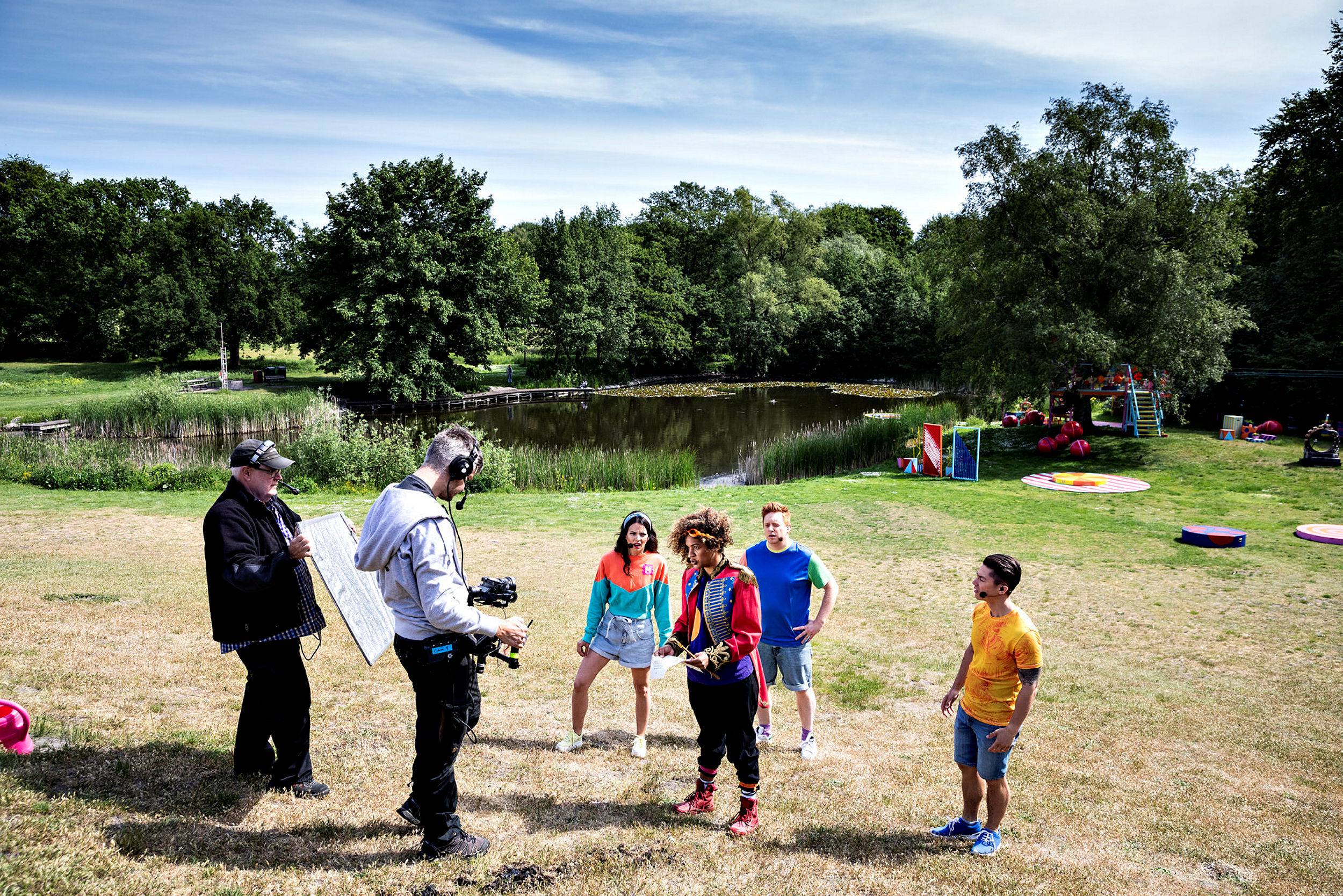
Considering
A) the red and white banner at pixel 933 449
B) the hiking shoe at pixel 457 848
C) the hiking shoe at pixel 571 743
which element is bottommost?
the hiking shoe at pixel 571 743

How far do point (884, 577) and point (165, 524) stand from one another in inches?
510

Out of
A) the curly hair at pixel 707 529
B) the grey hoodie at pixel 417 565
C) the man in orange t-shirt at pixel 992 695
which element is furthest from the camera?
the curly hair at pixel 707 529

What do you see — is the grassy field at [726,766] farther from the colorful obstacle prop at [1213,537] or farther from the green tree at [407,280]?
the green tree at [407,280]

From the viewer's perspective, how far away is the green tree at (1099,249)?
22703 mm

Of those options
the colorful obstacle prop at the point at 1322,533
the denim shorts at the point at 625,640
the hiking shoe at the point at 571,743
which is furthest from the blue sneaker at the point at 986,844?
the colorful obstacle prop at the point at 1322,533

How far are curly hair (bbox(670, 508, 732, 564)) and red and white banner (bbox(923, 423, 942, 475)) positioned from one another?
59.8 feet

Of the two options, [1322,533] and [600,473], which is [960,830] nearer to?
[1322,533]

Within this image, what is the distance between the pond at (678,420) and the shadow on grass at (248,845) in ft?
74.3

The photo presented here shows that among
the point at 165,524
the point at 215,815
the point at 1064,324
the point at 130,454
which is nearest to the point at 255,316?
the point at 130,454

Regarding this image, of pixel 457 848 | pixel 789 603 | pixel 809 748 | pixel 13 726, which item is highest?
pixel 789 603

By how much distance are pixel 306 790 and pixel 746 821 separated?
2.72 m

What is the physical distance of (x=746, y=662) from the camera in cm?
480

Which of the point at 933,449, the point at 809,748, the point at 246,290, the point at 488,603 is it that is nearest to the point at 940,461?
the point at 933,449

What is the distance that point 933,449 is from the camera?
22.2m
